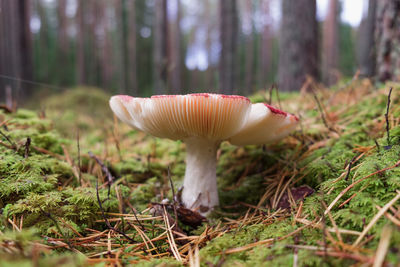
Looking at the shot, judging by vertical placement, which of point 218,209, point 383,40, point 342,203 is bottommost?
point 218,209

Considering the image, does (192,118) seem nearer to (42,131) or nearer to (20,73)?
(42,131)

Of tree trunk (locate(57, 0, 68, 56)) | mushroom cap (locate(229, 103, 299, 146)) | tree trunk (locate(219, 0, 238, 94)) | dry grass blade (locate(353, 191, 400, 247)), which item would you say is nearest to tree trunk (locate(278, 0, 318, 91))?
mushroom cap (locate(229, 103, 299, 146))

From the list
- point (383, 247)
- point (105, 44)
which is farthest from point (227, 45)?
point (105, 44)

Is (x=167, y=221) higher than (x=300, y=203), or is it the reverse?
(x=300, y=203)

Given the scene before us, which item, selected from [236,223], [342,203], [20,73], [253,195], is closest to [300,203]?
[342,203]

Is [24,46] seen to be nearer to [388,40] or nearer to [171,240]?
[171,240]

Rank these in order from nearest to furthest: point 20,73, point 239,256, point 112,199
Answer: point 239,256
point 112,199
point 20,73
